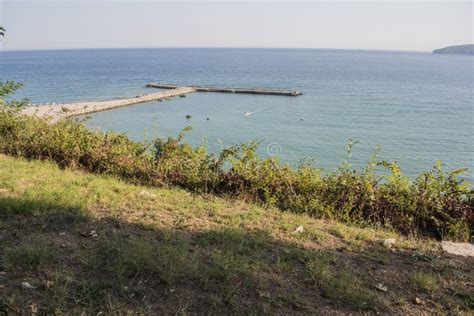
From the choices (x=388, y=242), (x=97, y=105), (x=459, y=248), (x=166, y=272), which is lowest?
(x=459, y=248)

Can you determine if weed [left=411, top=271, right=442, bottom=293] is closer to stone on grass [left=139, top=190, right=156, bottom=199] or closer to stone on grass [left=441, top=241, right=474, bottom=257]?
stone on grass [left=441, top=241, right=474, bottom=257]

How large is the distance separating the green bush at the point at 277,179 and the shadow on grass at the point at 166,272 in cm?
171

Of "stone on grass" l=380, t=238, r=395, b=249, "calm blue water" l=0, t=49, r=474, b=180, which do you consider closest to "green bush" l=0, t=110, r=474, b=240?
"stone on grass" l=380, t=238, r=395, b=249

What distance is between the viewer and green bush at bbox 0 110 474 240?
229 inches

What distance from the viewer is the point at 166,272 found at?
3391 mm

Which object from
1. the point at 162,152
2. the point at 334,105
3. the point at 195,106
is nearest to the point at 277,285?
the point at 162,152

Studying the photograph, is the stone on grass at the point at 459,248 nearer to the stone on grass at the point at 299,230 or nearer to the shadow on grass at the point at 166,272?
the shadow on grass at the point at 166,272

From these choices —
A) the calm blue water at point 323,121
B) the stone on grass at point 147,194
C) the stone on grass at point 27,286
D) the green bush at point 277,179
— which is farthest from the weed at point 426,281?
the calm blue water at point 323,121

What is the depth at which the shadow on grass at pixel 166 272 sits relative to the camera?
9.93ft

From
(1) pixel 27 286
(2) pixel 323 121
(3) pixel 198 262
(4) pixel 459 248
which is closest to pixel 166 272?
(3) pixel 198 262

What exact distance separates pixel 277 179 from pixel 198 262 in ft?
10.1

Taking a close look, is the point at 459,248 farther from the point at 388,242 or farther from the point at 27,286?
the point at 27,286

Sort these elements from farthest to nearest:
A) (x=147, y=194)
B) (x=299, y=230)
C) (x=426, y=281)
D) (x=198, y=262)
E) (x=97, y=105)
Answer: (x=97, y=105), (x=147, y=194), (x=299, y=230), (x=198, y=262), (x=426, y=281)

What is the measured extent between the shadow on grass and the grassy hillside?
1 centimetres
